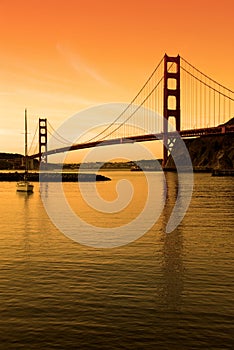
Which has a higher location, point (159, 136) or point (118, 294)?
point (159, 136)

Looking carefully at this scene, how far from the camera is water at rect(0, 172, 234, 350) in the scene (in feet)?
28.9

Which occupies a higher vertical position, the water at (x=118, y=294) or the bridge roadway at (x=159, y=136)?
the bridge roadway at (x=159, y=136)

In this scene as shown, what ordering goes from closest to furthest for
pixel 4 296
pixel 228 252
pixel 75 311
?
pixel 75 311
pixel 4 296
pixel 228 252

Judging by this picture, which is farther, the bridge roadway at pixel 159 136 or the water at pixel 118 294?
the bridge roadway at pixel 159 136

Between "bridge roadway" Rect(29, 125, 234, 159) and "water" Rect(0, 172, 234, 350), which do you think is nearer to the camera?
"water" Rect(0, 172, 234, 350)

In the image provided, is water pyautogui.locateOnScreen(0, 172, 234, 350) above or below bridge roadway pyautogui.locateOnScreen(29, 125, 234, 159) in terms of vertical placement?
below

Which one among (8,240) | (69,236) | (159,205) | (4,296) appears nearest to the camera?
(4,296)

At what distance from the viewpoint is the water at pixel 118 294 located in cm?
882

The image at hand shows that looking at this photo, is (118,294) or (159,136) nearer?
(118,294)

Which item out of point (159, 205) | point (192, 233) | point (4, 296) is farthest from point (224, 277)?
point (159, 205)

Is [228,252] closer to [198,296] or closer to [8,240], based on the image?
[198,296]

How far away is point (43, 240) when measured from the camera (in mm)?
20922

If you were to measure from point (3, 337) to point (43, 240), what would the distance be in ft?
39.9

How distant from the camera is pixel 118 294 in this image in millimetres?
11633
